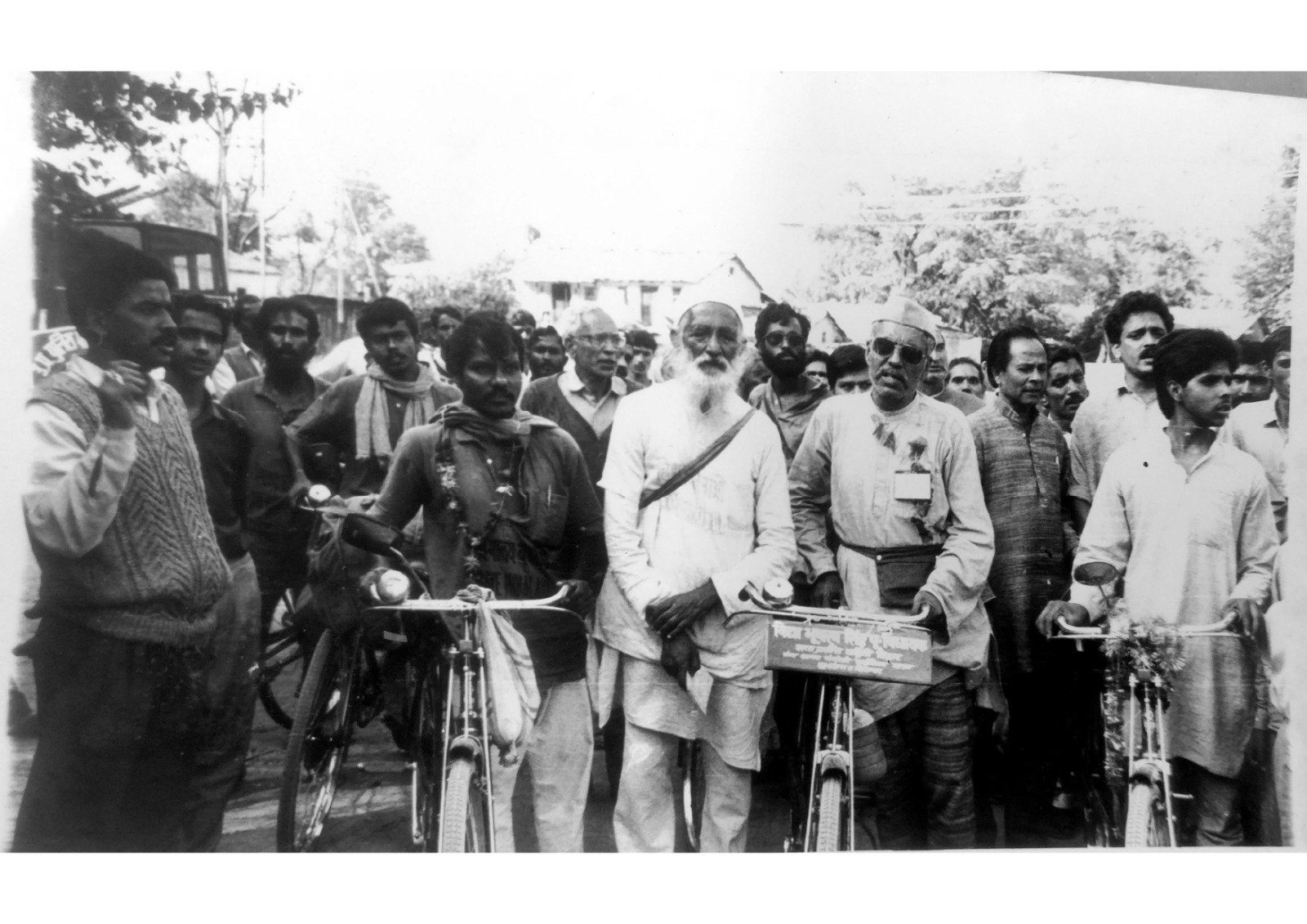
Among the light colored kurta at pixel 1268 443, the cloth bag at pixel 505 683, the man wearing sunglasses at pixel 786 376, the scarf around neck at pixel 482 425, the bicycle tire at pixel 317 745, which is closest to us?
the cloth bag at pixel 505 683

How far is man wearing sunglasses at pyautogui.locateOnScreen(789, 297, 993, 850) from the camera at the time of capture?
4562 millimetres

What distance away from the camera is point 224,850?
15.1 ft

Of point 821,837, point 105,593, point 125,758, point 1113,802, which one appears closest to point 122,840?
point 125,758

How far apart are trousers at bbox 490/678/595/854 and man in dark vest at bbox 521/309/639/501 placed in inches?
37.6

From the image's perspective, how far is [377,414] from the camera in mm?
4703

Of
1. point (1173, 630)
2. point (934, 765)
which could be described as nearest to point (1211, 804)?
point (1173, 630)

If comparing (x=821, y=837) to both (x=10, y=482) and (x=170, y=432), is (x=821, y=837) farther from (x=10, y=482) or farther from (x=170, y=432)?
(x=10, y=482)

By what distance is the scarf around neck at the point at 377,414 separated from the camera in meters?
4.70

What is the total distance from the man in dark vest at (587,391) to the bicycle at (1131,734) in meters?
2.05

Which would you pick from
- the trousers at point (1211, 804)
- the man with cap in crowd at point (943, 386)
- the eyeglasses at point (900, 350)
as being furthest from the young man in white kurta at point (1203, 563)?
the eyeglasses at point (900, 350)

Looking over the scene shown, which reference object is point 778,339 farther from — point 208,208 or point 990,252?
point 208,208

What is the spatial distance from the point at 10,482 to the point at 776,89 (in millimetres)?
3465

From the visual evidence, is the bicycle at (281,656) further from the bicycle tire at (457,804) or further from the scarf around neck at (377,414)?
the bicycle tire at (457,804)

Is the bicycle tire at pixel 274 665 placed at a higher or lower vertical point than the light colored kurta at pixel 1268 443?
lower
